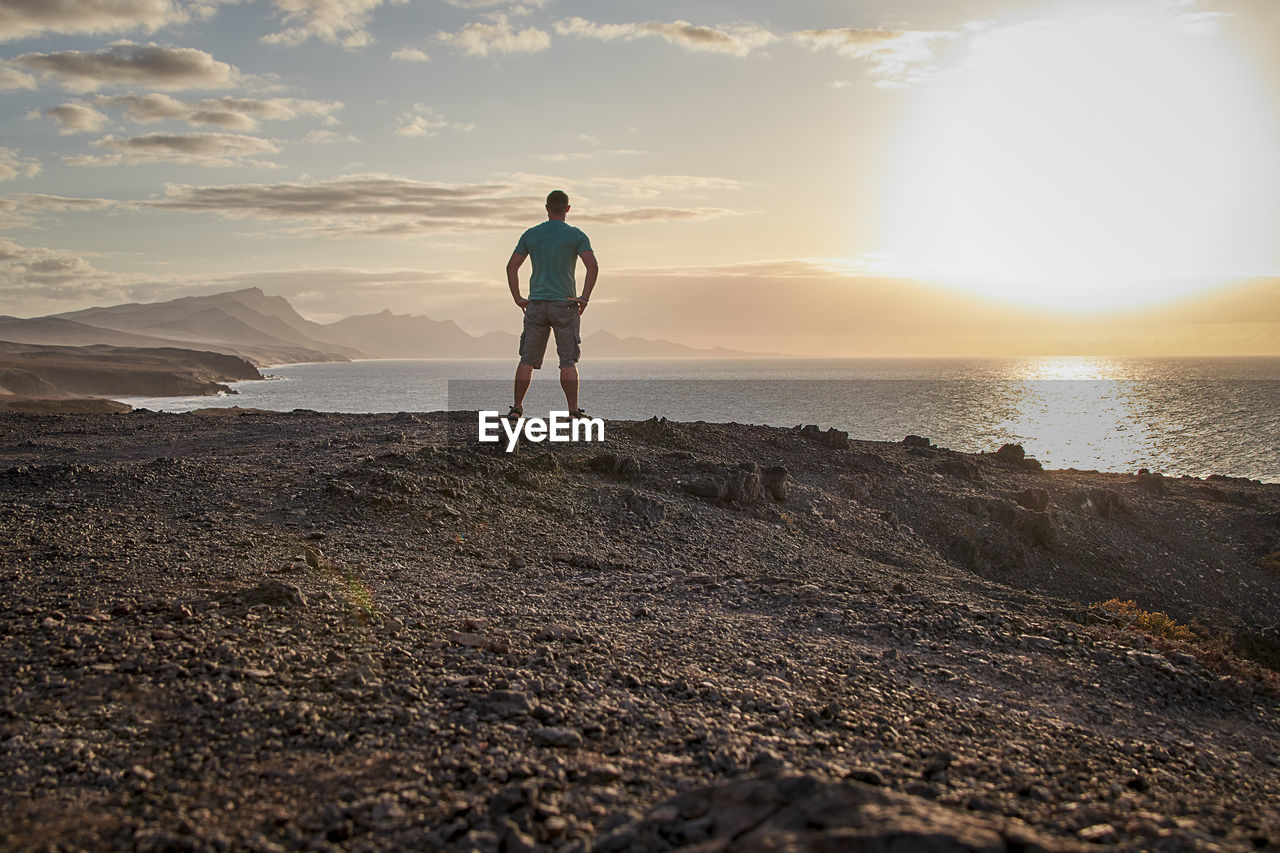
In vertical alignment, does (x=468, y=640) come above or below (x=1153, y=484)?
above

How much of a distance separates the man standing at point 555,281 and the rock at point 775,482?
379 centimetres

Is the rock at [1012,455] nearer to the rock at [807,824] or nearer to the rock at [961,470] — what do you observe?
the rock at [961,470]

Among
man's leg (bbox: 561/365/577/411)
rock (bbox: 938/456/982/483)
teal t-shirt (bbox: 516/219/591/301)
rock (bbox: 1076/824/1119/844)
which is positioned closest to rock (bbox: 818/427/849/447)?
rock (bbox: 938/456/982/483)

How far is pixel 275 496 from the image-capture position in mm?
8969

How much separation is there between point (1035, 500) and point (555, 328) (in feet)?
36.7

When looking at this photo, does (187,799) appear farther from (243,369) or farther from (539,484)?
(243,369)

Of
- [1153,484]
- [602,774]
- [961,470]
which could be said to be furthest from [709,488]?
[1153,484]

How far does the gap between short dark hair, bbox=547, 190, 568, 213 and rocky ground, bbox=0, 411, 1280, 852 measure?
3978mm

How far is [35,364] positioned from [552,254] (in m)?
Result: 106

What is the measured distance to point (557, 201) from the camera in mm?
11172

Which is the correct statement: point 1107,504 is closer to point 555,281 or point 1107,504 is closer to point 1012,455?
point 1012,455

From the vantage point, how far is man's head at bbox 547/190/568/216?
11.2 meters

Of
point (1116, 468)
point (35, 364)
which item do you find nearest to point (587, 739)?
point (1116, 468)

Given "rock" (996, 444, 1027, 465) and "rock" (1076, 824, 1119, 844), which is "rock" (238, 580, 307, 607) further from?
"rock" (996, 444, 1027, 465)
